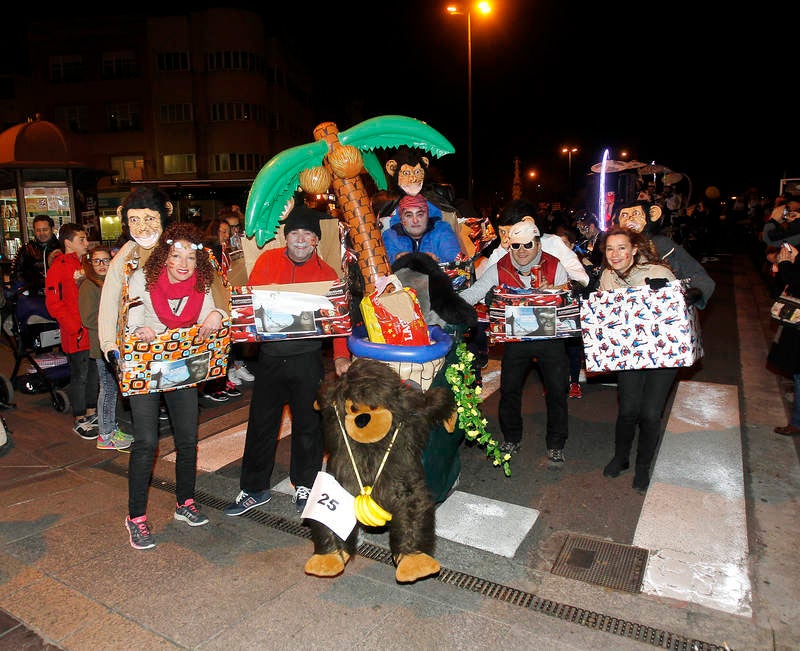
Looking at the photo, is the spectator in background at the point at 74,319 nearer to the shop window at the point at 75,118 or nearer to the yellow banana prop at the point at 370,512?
the yellow banana prop at the point at 370,512

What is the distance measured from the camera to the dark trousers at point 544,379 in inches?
190

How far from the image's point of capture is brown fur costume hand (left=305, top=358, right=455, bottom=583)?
324cm

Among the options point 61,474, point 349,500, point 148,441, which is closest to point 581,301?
point 349,500

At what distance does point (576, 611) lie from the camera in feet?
10.5

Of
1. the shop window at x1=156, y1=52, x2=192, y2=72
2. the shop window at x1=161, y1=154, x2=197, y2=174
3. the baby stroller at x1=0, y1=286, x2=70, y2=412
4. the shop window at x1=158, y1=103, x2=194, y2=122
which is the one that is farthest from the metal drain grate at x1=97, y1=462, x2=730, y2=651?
the shop window at x1=156, y1=52, x2=192, y2=72

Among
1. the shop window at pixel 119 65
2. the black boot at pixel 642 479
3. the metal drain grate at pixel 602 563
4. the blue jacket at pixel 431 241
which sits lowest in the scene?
the metal drain grate at pixel 602 563

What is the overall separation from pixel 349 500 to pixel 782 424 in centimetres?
461

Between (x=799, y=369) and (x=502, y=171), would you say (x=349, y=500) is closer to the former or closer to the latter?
(x=799, y=369)

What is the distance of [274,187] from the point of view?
3.77 meters

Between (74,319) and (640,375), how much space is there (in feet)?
16.9

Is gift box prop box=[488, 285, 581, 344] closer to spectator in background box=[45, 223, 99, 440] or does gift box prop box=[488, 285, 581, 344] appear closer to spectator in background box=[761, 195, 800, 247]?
spectator in background box=[761, 195, 800, 247]

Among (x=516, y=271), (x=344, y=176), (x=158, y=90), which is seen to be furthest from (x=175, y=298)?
(x=158, y=90)

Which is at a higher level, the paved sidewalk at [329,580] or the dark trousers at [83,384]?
the dark trousers at [83,384]

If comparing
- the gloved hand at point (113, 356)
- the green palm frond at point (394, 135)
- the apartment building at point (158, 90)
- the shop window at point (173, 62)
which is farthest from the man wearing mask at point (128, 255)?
the shop window at point (173, 62)
